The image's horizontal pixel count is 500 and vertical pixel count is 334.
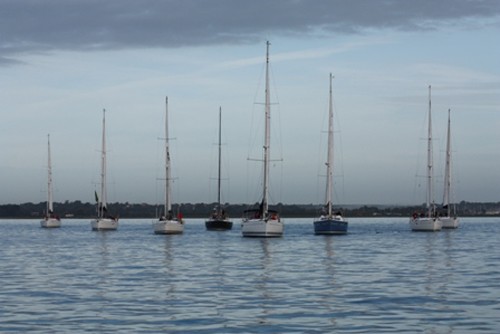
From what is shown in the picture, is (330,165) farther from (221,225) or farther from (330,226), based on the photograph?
(221,225)

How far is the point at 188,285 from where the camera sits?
153ft

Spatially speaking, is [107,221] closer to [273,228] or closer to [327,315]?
[273,228]

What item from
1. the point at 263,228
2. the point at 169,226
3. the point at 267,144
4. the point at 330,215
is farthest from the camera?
the point at 169,226

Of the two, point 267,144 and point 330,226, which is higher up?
point 267,144

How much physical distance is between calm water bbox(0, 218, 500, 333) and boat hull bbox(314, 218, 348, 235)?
120 ft

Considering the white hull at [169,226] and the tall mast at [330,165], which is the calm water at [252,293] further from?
the white hull at [169,226]

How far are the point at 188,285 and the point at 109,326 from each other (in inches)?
559

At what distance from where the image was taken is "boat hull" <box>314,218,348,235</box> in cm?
10819

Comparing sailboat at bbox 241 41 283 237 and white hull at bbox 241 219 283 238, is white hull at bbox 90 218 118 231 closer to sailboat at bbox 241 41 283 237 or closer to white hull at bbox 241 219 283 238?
sailboat at bbox 241 41 283 237

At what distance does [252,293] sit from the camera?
139ft

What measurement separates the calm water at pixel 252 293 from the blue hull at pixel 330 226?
36664 millimetres

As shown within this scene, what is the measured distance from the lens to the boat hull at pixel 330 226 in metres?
108

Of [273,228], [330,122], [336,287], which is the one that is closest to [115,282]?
[336,287]

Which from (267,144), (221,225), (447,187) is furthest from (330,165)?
(447,187)
